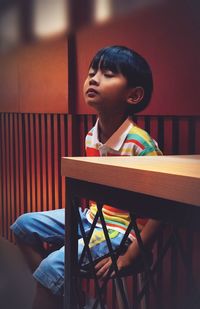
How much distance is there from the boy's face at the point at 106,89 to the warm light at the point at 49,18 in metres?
1.03

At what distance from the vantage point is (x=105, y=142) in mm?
1510

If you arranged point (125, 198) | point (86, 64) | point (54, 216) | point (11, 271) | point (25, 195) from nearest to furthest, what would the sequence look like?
point (125, 198) < point (54, 216) < point (86, 64) < point (11, 271) < point (25, 195)

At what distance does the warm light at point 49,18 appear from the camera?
8.08 ft

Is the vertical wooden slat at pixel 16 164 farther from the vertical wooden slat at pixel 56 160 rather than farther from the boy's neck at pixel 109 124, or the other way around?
the boy's neck at pixel 109 124

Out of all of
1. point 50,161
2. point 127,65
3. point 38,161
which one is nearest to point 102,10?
point 127,65

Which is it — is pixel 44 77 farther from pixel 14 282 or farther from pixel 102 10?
pixel 14 282

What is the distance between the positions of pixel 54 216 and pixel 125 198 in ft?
2.40

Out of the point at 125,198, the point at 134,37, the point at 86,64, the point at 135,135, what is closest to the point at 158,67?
the point at 134,37

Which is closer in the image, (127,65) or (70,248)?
(70,248)

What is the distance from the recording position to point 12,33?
3.12 meters

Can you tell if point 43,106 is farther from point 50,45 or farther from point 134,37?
point 134,37

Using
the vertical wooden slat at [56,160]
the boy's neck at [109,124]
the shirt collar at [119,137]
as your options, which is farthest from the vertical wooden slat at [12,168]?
the shirt collar at [119,137]

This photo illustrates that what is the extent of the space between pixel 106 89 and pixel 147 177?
0.74 meters

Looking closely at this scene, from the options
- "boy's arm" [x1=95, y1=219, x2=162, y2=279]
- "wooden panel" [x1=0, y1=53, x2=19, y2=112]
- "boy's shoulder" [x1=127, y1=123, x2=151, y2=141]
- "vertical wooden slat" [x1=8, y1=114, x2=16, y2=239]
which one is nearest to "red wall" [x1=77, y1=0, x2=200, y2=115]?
"boy's shoulder" [x1=127, y1=123, x2=151, y2=141]
